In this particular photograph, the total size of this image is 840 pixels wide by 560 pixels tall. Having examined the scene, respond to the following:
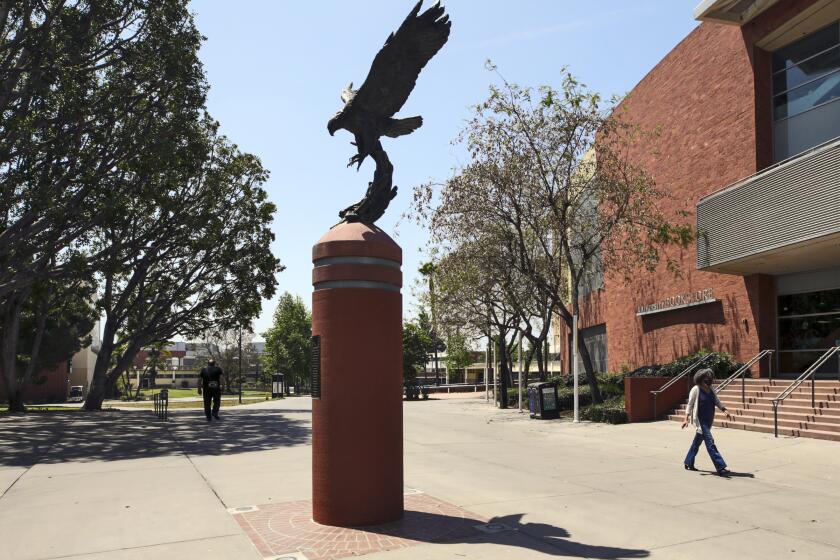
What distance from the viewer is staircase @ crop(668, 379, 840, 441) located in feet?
46.9

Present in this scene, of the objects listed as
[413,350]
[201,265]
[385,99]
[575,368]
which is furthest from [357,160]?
[413,350]

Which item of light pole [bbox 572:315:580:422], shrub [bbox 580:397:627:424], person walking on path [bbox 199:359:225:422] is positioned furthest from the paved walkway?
light pole [bbox 572:315:580:422]

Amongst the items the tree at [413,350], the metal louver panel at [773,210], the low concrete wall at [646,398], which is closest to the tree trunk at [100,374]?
the tree at [413,350]

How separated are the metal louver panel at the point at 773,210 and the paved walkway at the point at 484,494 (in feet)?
19.9

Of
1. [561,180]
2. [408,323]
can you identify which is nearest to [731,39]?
[561,180]

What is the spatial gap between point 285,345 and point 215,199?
4715 cm

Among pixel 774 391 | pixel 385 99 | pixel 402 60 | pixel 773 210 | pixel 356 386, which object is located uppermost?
pixel 773 210

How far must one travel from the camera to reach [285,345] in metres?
73.2

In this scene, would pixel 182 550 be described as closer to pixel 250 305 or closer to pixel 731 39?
pixel 731 39

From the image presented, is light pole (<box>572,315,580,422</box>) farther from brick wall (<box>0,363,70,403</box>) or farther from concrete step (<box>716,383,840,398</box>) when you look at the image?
brick wall (<box>0,363,70,403</box>)

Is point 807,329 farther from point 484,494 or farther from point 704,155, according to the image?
point 484,494

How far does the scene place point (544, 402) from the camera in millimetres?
22281

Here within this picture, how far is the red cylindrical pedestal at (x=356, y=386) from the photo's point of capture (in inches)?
261

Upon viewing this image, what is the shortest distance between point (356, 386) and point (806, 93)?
66.0 feet
